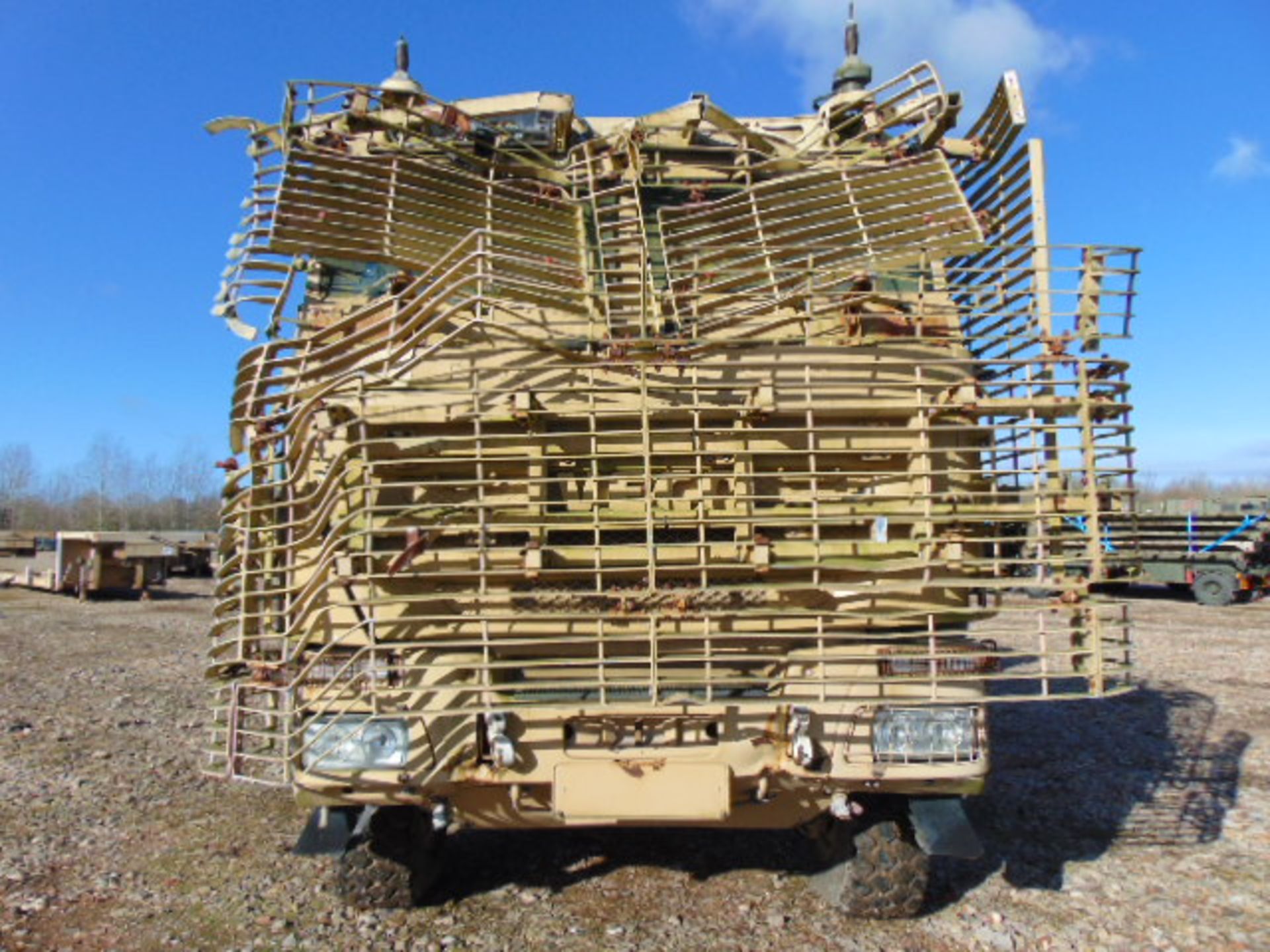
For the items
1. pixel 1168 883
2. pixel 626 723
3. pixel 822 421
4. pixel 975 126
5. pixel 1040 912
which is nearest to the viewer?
pixel 626 723

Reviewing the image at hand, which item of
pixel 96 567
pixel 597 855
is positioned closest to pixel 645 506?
pixel 597 855

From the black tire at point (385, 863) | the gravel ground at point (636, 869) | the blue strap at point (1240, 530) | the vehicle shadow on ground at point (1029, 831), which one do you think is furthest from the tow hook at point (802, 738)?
the blue strap at point (1240, 530)

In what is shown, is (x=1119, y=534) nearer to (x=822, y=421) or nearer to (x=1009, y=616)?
(x=822, y=421)

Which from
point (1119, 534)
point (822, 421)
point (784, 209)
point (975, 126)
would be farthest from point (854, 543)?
point (975, 126)

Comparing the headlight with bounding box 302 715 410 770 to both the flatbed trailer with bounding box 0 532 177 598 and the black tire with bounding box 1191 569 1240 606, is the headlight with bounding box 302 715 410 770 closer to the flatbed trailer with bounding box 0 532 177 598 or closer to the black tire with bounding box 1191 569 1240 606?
the flatbed trailer with bounding box 0 532 177 598

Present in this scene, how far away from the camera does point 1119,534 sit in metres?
4.43

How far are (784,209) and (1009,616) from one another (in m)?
10.3

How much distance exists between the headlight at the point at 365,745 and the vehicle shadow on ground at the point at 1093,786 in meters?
2.54

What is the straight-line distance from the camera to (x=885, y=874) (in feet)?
13.4

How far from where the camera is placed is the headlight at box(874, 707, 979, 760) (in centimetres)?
354

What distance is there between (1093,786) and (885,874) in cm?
299

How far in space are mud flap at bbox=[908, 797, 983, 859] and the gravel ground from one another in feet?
1.31

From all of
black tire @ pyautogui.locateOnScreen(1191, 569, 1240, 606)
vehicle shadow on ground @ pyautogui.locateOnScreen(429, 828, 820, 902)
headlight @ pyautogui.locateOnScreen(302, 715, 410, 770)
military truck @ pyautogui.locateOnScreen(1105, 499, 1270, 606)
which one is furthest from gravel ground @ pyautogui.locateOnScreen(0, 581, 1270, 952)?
military truck @ pyautogui.locateOnScreen(1105, 499, 1270, 606)

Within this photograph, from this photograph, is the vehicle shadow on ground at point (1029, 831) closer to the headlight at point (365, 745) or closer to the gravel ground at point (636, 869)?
the gravel ground at point (636, 869)
